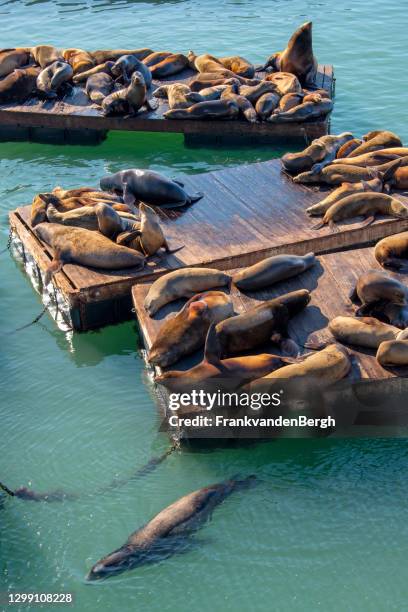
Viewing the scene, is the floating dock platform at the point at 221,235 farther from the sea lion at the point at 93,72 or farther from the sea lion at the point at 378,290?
the sea lion at the point at 93,72

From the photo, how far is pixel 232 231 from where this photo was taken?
27.6 feet

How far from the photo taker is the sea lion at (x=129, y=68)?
12047mm

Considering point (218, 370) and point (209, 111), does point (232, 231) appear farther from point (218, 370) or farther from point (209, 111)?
point (209, 111)

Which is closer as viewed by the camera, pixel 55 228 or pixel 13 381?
pixel 13 381

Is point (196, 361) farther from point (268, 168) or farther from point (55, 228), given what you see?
point (268, 168)

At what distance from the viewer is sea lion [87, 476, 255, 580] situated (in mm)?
5273

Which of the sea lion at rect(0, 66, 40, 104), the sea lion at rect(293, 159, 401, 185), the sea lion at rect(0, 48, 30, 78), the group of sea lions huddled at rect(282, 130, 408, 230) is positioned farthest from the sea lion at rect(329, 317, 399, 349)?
the sea lion at rect(0, 48, 30, 78)

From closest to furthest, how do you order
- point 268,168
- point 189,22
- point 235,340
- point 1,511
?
point 1,511 < point 235,340 < point 268,168 < point 189,22

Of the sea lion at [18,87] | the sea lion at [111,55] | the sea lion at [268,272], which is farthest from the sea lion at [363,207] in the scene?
the sea lion at [111,55]

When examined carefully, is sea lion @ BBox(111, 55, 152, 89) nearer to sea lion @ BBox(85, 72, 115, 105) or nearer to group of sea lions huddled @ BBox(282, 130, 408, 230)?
sea lion @ BBox(85, 72, 115, 105)

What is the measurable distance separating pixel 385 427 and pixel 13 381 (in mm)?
3076

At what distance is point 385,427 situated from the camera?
6449 mm

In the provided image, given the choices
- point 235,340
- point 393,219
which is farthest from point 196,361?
point 393,219

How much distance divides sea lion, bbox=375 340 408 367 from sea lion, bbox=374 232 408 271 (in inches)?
57.2
